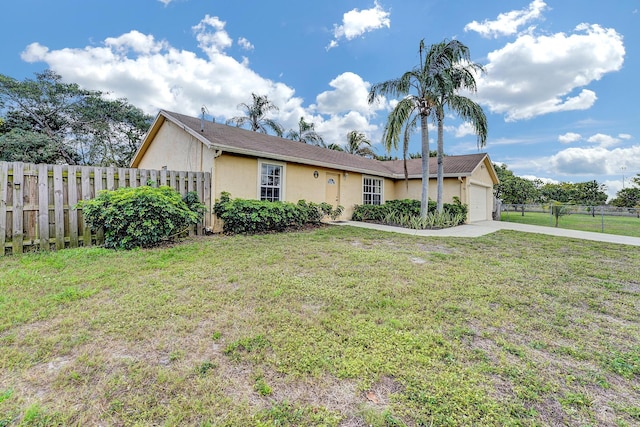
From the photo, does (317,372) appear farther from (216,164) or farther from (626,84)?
(626,84)

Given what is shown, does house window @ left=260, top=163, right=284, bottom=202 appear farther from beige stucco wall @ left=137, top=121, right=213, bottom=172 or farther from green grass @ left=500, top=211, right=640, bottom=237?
green grass @ left=500, top=211, right=640, bottom=237

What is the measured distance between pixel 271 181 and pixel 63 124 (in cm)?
1945

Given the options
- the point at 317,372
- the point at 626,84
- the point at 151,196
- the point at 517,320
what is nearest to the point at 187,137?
the point at 151,196

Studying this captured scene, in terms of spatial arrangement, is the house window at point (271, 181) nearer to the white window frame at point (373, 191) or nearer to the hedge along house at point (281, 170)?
the hedge along house at point (281, 170)

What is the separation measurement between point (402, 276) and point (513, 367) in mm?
2240

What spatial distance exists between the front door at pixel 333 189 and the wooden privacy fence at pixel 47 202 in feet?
24.5

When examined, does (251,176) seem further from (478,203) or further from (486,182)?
(486,182)

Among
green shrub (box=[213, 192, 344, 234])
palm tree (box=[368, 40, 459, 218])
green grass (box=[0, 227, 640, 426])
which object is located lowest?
green grass (box=[0, 227, 640, 426])

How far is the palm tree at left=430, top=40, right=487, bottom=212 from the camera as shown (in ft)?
34.1

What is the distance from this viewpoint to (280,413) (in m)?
1.70

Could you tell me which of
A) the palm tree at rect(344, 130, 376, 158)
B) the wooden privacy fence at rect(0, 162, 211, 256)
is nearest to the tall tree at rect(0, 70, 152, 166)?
the wooden privacy fence at rect(0, 162, 211, 256)

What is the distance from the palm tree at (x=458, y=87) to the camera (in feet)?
34.1

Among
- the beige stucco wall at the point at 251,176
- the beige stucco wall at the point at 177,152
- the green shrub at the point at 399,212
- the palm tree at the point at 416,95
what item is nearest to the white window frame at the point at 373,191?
the beige stucco wall at the point at 251,176

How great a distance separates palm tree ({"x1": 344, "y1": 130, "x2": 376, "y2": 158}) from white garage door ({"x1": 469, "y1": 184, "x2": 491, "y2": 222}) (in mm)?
14305
